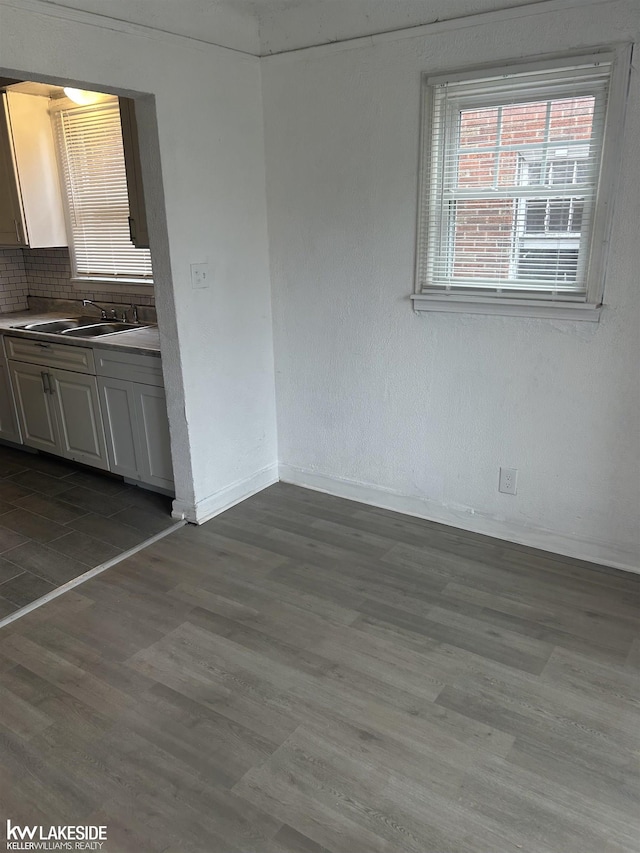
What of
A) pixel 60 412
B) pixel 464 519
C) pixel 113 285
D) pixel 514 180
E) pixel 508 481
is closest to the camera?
pixel 514 180

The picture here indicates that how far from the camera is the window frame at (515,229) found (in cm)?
249

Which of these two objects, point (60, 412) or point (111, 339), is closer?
point (111, 339)

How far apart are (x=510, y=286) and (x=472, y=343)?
1.06 feet

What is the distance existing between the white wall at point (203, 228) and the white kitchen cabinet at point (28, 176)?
185cm

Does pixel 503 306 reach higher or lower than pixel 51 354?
higher

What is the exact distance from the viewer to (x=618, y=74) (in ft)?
8.06

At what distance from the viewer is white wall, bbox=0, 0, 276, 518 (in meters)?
2.68

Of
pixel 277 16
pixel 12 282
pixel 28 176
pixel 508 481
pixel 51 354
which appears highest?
pixel 277 16

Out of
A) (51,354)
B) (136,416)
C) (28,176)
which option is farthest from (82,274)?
(136,416)

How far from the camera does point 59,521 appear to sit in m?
3.52

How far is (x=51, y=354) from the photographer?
3.92 metres

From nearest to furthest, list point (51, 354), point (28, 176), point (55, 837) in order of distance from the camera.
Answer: point (55, 837) < point (51, 354) < point (28, 176)

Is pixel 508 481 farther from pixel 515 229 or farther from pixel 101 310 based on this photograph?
pixel 101 310

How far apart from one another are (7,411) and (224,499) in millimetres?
1870
